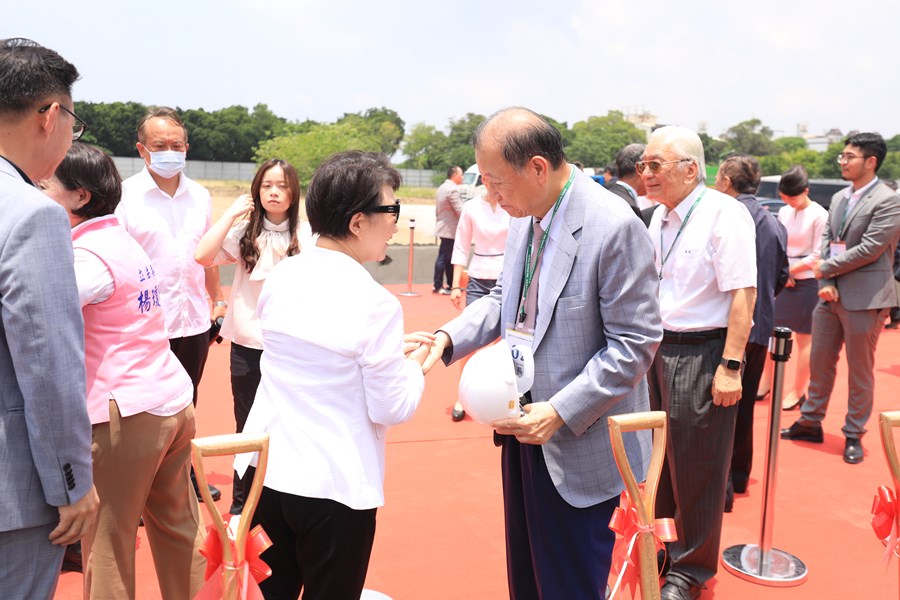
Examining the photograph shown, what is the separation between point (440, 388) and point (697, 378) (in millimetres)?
3321

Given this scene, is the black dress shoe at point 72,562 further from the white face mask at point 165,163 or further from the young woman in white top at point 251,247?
the white face mask at point 165,163

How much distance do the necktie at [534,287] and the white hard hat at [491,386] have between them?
0.26 meters

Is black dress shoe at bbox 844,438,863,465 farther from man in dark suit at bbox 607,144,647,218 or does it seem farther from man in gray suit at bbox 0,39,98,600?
man in gray suit at bbox 0,39,98,600

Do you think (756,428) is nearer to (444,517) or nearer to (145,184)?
(444,517)

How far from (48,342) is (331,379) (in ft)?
2.03

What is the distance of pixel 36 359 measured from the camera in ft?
5.14

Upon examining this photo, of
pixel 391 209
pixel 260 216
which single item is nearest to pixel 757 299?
pixel 260 216

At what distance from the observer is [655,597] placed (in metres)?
1.82

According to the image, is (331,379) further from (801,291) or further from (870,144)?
(801,291)

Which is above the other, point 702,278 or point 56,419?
point 702,278

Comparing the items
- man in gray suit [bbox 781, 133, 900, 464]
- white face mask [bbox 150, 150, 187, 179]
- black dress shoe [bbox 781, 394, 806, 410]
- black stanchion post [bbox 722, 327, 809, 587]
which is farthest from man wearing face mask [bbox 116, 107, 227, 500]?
black dress shoe [bbox 781, 394, 806, 410]

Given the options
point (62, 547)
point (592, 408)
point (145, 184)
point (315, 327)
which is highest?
point (145, 184)

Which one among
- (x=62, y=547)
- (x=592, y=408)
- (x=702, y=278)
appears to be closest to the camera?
(x=62, y=547)

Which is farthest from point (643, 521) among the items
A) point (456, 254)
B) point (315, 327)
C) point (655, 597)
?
point (456, 254)
